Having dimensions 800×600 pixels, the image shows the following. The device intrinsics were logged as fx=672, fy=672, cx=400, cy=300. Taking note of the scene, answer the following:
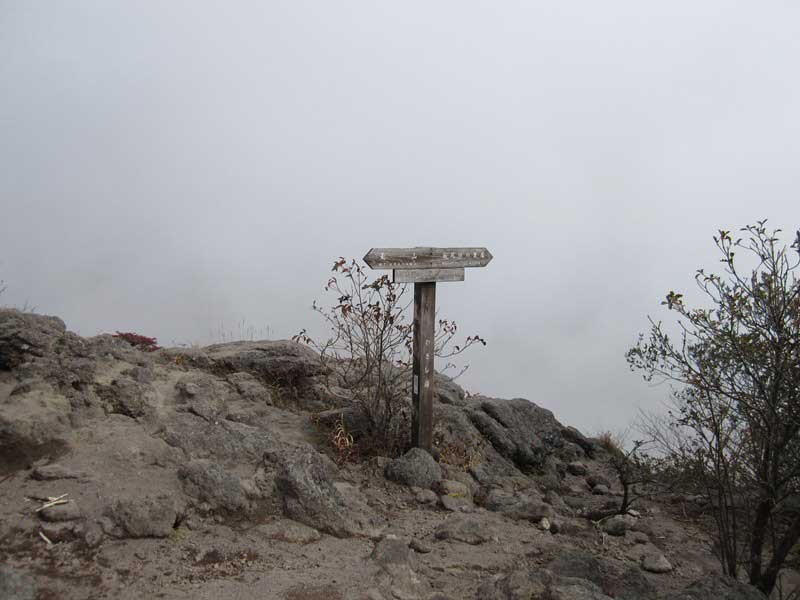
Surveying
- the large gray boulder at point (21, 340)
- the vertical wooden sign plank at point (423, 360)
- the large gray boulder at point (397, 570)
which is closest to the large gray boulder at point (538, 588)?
the large gray boulder at point (397, 570)

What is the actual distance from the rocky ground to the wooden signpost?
481 millimetres

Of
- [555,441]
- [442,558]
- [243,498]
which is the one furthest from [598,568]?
[555,441]

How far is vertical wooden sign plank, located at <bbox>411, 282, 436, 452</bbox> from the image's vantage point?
25.6 ft

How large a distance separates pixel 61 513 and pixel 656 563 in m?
5.12

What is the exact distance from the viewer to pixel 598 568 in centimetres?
537

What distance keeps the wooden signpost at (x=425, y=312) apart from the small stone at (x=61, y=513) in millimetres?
3875

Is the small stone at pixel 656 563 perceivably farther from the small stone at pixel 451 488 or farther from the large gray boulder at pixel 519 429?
the large gray boulder at pixel 519 429

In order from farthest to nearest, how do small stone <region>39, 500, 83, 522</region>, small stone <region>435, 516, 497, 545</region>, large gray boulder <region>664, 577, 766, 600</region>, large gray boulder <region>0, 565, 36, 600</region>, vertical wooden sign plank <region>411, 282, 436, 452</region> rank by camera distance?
vertical wooden sign plank <region>411, 282, 436, 452</region> < small stone <region>435, 516, 497, 545</region> < small stone <region>39, 500, 83, 522</region> < large gray boulder <region>664, 577, 766, 600</region> < large gray boulder <region>0, 565, 36, 600</region>

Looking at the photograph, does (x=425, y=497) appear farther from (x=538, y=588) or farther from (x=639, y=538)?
(x=538, y=588)

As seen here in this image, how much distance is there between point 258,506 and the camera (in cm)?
587

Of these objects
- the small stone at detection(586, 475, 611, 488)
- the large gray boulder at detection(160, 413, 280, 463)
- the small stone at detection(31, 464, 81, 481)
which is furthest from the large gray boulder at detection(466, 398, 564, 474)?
the small stone at detection(31, 464, 81, 481)

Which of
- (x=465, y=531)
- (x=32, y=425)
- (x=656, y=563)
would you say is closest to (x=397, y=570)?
(x=465, y=531)

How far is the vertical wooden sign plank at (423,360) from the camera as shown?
780cm

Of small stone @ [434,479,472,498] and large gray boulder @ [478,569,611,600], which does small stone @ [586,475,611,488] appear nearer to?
small stone @ [434,479,472,498]
